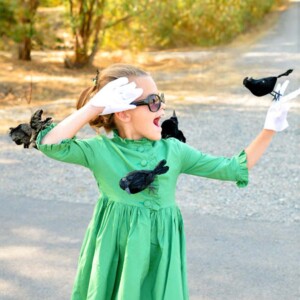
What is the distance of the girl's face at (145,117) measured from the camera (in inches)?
113

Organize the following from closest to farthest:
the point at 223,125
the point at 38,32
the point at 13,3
A: the point at 223,125
the point at 13,3
the point at 38,32

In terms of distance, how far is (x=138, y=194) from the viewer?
2881mm

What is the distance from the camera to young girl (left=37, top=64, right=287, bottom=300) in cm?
284

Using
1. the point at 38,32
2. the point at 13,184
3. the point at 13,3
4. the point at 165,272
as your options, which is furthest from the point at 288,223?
the point at 38,32

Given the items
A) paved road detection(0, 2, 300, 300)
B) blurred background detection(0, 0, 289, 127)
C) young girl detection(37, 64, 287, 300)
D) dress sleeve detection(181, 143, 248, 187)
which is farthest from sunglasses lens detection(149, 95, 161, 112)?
blurred background detection(0, 0, 289, 127)

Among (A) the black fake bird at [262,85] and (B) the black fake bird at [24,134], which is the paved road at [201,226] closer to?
(B) the black fake bird at [24,134]

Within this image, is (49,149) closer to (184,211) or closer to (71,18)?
(184,211)

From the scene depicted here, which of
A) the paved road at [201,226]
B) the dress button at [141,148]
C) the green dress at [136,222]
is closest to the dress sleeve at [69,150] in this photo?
the green dress at [136,222]

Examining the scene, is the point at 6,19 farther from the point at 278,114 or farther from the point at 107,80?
the point at 278,114

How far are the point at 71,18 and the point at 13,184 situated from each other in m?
8.38

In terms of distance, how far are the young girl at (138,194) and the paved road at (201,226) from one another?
136 centimetres

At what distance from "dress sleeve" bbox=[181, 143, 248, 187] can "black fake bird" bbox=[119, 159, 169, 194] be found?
0.81 ft

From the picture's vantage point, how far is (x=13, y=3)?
11781 mm

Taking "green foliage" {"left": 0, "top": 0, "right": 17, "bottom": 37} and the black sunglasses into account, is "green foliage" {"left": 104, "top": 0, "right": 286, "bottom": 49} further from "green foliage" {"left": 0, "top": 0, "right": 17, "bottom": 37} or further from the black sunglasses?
the black sunglasses
